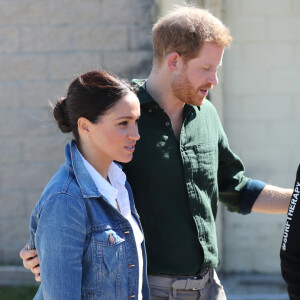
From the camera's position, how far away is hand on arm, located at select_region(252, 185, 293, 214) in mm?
3105

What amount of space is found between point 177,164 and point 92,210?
2.12 feet

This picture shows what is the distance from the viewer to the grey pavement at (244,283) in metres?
5.13

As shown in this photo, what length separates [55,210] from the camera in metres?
2.14

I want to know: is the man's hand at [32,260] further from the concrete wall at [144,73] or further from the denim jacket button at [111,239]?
the concrete wall at [144,73]

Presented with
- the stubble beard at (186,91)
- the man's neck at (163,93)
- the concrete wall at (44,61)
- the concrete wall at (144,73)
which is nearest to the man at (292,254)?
the stubble beard at (186,91)

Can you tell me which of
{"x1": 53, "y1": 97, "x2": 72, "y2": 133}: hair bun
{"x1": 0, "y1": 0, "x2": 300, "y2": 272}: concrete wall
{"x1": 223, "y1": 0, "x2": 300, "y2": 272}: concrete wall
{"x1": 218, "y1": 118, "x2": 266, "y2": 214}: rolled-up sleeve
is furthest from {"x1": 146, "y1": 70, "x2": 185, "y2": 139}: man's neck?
{"x1": 223, "y1": 0, "x2": 300, "y2": 272}: concrete wall

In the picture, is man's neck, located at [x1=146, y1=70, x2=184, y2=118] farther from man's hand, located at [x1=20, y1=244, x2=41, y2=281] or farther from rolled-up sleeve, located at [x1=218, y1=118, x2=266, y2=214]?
man's hand, located at [x1=20, y1=244, x2=41, y2=281]

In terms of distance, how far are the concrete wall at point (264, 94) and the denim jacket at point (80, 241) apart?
299cm

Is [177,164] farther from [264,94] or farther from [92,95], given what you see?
[264,94]

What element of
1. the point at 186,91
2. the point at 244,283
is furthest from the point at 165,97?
the point at 244,283

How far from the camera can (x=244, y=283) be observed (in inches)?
207

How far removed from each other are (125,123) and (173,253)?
0.69m

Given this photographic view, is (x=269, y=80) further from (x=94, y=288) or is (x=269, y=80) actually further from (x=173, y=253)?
(x=94, y=288)

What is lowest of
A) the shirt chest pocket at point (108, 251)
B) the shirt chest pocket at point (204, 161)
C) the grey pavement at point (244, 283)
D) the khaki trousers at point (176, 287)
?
the grey pavement at point (244, 283)
